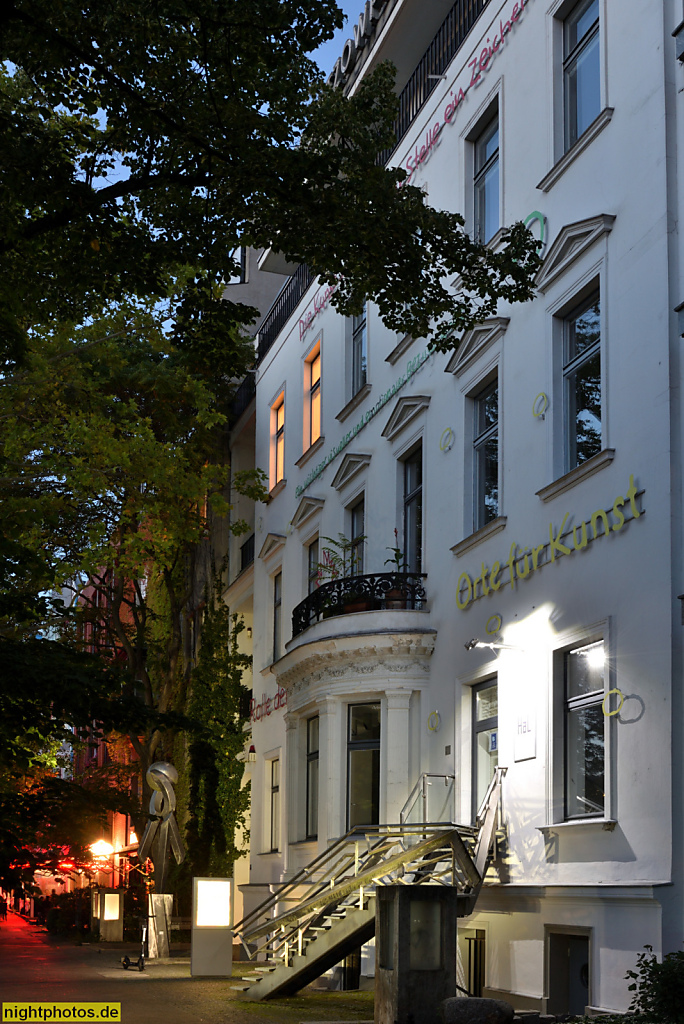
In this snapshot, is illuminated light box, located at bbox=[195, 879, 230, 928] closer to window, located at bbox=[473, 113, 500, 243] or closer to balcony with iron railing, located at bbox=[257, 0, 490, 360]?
balcony with iron railing, located at bbox=[257, 0, 490, 360]

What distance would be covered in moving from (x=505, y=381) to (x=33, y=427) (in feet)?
33.3

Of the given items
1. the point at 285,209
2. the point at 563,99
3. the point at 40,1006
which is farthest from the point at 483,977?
the point at 563,99

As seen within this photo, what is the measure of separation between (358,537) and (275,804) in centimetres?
822

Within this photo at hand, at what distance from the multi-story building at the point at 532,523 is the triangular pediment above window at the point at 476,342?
5cm

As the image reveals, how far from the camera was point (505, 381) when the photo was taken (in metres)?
17.0

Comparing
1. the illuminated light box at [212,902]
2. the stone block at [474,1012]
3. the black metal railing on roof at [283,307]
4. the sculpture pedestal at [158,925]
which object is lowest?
the sculpture pedestal at [158,925]

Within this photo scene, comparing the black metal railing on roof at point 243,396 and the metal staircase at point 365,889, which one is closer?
the metal staircase at point 365,889

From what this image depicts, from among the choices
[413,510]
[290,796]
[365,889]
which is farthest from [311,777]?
[365,889]

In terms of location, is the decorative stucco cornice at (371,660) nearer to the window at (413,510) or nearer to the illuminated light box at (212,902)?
the window at (413,510)

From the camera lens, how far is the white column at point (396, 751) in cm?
1966

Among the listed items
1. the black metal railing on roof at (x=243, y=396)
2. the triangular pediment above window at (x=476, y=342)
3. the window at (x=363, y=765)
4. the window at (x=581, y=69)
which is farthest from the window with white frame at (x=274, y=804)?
the window at (x=581, y=69)

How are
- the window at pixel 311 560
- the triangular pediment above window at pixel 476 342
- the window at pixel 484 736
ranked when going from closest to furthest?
1. the window at pixel 484 736
2. the triangular pediment above window at pixel 476 342
3. the window at pixel 311 560

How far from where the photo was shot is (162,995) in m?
16.7

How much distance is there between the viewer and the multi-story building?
12875 mm
